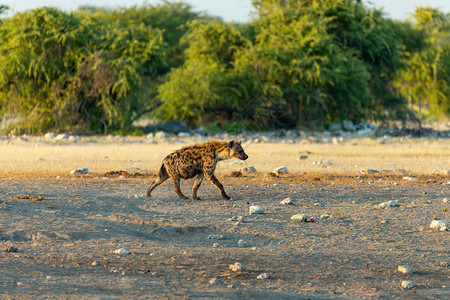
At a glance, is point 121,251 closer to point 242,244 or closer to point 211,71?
point 242,244

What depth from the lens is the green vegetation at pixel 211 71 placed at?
22.8m

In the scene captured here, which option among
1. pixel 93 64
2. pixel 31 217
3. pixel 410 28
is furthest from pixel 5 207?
pixel 410 28

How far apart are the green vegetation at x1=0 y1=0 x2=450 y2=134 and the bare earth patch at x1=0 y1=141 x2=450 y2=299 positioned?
11.8 meters

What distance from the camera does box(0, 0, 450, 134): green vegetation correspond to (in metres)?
22.8

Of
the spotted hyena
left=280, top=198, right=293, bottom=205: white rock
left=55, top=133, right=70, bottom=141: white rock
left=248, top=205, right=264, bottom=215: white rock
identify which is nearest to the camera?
left=248, top=205, right=264, bottom=215: white rock

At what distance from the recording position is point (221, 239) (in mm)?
6777

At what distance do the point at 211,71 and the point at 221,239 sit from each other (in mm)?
18358

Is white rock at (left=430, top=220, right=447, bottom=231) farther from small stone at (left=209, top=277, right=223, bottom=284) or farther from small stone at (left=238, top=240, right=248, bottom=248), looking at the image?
small stone at (left=209, top=277, right=223, bottom=284)

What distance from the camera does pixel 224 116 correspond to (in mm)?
25797

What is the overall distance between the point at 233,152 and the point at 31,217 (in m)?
3.11

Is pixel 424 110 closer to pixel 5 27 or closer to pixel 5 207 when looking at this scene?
pixel 5 27

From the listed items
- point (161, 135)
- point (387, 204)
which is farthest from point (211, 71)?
point (387, 204)

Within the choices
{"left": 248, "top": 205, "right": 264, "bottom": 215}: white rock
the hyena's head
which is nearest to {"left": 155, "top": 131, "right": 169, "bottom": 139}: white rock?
the hyena's head

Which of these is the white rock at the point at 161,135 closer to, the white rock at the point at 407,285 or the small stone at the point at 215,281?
the small stone at the point at 215,281
